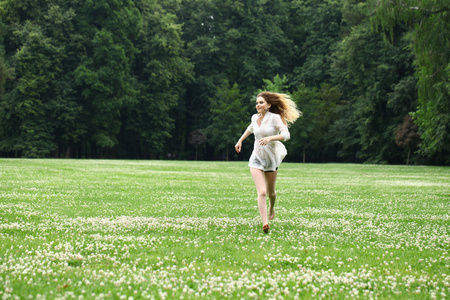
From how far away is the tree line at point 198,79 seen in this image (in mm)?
60219

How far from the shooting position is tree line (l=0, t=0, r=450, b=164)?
198ft

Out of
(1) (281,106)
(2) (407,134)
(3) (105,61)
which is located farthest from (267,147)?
(3) (105,61)

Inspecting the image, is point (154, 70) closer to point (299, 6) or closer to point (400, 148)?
point (299, 6)

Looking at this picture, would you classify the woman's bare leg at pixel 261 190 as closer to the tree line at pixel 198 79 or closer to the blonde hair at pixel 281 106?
the blonde hair at pixel 281 106

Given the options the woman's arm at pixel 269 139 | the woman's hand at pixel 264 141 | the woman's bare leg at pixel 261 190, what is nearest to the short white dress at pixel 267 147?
the woman's bare leg at pixel 261 190

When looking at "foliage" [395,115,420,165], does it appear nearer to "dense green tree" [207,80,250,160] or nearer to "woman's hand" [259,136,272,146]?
"dense green tree" [207,80,250,160]

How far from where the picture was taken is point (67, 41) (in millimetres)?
64625

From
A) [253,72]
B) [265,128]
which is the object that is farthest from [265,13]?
[265,128]

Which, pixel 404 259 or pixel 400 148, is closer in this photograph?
pixel 404 259

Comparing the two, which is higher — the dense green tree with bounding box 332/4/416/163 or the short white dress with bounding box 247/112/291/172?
the dense green tree with bounding box 332/4/416/163

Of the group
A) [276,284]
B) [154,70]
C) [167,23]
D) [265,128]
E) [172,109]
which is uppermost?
[167,23]

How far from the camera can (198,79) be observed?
258ft

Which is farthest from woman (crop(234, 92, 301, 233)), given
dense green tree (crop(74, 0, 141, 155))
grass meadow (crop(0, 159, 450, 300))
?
dense green tree (crop(74, 0, 141, 155))

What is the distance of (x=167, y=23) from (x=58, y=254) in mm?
68239
